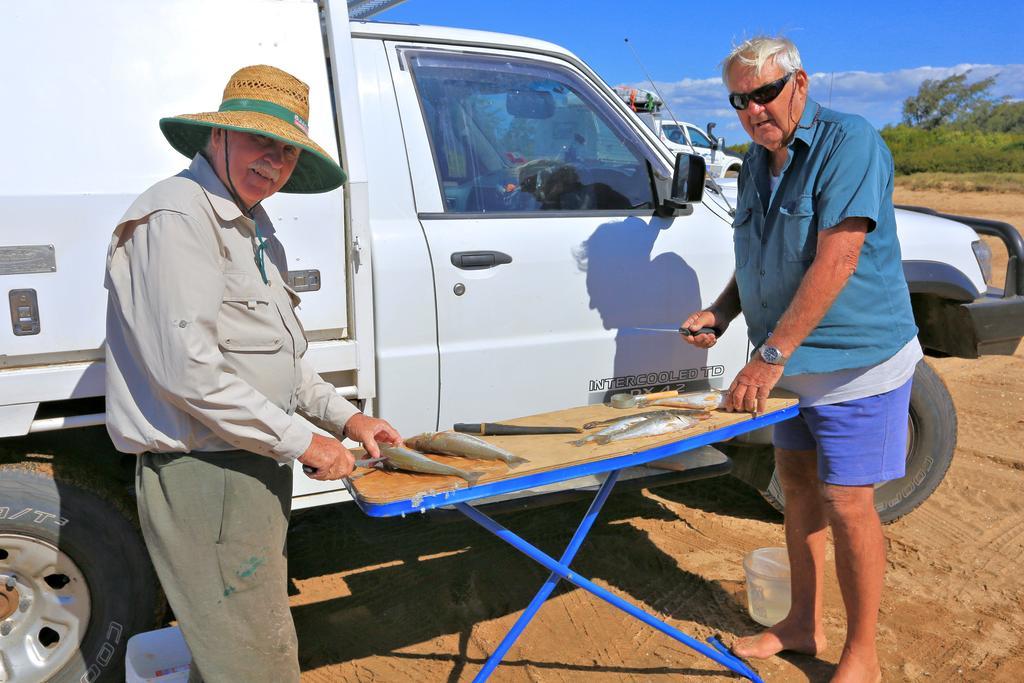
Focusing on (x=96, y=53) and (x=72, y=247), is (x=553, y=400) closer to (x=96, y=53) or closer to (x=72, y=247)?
(x=72, y=247)

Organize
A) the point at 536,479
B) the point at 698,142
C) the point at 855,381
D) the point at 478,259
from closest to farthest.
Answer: the point at 536,479
the point at 855,381
the point at 478,259
the point at 698,142

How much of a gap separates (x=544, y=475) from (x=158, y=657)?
4.55 ft

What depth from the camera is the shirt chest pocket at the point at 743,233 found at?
2980mm

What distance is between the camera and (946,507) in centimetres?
462

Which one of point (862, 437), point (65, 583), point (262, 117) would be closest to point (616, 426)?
point (862, 437)

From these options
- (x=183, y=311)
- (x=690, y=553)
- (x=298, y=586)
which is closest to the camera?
(x=183, y=311)

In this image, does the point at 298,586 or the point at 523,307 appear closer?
the point at 523,307

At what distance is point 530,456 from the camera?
8.08 ft

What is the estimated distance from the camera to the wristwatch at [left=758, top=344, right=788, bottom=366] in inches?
106

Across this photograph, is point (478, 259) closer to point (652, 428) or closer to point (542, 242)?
point (542, 242)

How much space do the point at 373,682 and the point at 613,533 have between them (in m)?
1.58

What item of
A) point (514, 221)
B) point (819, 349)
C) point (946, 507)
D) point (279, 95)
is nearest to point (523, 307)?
point (514, 221)

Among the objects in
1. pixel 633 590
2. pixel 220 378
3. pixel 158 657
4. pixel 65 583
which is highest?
pixel 220 378

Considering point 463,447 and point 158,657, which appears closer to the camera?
point 463,447
